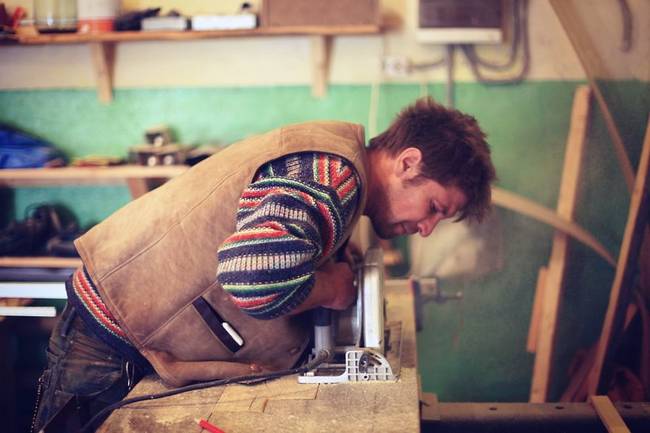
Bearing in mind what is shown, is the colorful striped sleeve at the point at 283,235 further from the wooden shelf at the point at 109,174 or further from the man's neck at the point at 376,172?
the wooden shelf at the point at 109,174

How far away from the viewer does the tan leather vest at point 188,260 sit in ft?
5.73

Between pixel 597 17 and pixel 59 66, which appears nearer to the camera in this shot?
pixel 597 17

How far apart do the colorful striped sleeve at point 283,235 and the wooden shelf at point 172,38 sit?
160 cm

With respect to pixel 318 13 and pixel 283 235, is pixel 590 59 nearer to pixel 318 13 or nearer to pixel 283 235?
pixel 318 13

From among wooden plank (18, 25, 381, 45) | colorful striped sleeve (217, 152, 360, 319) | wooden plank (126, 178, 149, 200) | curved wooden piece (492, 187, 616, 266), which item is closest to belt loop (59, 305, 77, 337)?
colorful striped sleeve (217, 152, 360, 319)

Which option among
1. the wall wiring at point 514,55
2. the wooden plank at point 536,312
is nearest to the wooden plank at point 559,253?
the wooden plank at point 536,312

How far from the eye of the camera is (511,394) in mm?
3568

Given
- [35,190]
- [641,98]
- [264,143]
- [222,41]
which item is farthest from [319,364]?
[35,190]

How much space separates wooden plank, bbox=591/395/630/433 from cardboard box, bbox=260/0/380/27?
1.77m

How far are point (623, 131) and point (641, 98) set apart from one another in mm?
210

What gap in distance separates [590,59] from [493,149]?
608 millimetres

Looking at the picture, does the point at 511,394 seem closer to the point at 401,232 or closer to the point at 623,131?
the point at 623,131

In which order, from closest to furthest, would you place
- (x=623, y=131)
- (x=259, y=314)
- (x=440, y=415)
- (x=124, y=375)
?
(x=259, y=314) → (x=124, y=375) → (x=440, y=415) → (x=623, y=131)

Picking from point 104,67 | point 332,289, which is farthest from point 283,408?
point 104,67
